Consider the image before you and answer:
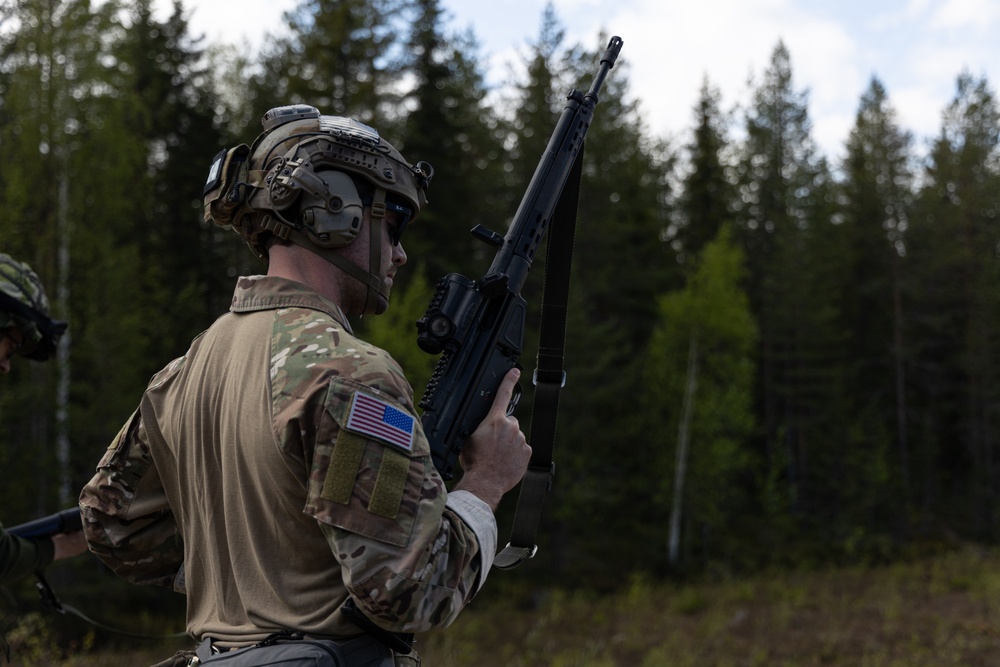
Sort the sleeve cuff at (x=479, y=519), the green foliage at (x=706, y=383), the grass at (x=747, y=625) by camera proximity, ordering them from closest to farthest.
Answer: the sleeve cuff at (x=479, y=519)
the grass at (x=747, y=625)
the green foliage at (x=706, y=383)

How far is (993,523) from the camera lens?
34906 millimetres

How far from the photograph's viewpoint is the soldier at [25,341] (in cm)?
393

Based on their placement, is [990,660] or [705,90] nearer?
[990,660]

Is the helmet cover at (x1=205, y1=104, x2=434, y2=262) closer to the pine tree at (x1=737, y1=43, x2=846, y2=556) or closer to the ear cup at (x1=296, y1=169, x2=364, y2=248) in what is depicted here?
the ear cup at (x1=296, y1=169, x2=364, y2=248)

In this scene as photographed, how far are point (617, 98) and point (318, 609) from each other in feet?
88.2

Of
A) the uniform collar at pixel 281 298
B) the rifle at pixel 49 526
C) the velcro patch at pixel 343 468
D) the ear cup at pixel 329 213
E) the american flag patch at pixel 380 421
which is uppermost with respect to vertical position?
the ear cup at pixel 329 213

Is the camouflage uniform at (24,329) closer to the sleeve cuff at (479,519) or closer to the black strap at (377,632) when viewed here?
the black strap at (377,632)

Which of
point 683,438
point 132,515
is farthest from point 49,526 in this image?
point 683,438

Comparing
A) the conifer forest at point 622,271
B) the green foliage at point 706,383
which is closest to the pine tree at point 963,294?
the conifer forest at point 622,271

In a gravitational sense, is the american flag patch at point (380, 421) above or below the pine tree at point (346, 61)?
below

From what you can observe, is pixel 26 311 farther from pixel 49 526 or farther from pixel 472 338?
pixel 472 338

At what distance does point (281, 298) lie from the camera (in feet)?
7.16

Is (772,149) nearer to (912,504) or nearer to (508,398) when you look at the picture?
(912,504)

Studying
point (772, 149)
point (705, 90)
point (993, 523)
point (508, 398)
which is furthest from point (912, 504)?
point (508, 398)
